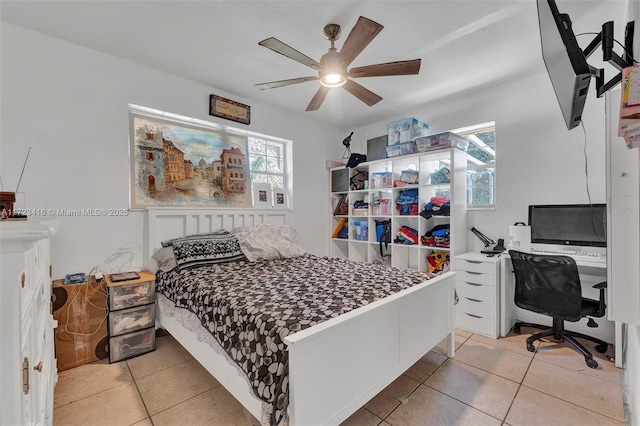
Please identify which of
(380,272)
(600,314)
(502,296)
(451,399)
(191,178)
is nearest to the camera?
(451,399)

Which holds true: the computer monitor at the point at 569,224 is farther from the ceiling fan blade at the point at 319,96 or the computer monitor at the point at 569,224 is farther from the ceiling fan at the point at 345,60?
the ceiling fan blade at the point at 319,96

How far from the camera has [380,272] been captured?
93.7 inches

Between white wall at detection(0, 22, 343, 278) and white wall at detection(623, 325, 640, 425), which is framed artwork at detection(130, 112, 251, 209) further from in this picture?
white wall at detection(623, 325, 640, 425)

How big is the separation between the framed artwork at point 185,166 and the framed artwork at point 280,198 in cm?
38

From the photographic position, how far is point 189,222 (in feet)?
9.92

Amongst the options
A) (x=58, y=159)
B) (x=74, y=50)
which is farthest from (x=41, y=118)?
(x=74, y=50)

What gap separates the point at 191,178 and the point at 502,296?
11.4 ft

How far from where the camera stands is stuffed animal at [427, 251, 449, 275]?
3365mm

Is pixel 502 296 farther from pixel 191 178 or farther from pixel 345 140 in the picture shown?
pixel 191 178

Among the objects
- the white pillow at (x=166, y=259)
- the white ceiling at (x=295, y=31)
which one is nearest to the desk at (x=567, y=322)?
the white ceiling at (x=295, y=31)

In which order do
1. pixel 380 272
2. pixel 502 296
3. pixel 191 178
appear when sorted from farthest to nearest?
1. pixel 191 178
2. pixel 502 296
3. pixel 380 272

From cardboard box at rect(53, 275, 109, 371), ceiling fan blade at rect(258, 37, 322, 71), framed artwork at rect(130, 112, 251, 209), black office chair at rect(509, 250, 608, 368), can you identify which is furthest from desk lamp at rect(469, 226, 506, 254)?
cardboard box at rect(53, 275, 109, 371)

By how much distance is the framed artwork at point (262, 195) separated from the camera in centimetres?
359

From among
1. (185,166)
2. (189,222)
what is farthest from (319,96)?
(189,222)
